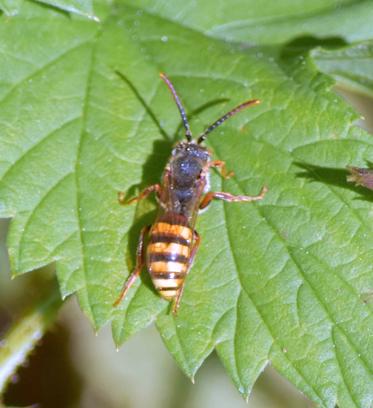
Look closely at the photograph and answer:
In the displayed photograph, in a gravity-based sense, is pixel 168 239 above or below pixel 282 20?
below

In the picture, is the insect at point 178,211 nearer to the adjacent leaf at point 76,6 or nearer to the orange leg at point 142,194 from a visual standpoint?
the orange leg at point 142,194

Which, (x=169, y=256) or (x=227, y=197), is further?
(x=227, y=197)

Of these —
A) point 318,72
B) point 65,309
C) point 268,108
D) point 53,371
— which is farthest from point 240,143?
point 53,371

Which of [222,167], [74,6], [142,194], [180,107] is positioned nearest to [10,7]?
[74,6]

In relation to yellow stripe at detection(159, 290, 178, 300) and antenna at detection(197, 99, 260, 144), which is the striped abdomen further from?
antenna at detection(197, 99, 260, 144)

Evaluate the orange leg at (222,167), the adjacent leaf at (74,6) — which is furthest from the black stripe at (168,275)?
the adjacent leaf at (74,6)

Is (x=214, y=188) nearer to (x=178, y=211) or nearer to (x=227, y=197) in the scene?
(x=227, y=197)

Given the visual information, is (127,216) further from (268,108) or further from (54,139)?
(268,108)
